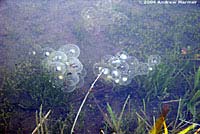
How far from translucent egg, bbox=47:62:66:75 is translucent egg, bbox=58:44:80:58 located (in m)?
0.27

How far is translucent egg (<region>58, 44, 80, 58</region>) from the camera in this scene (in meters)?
3.61

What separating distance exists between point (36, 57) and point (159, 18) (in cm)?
192

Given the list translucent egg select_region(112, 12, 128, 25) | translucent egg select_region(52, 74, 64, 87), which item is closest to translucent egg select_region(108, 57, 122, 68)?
translucent egg select_region(52, 74, 64, 87)

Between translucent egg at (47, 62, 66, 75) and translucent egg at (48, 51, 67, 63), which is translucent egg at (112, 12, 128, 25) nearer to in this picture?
translucent egg at (48, 51, 67, 63)

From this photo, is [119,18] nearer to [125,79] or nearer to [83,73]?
[83,73]

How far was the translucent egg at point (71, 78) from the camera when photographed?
3215mm

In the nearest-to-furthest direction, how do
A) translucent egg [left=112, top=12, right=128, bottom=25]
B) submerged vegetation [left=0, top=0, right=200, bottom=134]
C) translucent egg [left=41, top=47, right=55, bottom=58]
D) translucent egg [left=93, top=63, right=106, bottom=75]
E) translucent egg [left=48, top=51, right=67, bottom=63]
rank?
submerged vegetation [left=0, top=0, right=200, bottom=134] → translucent egg [left=48, top=51, right=67, bottom=63] → translucent egg [left=93, top=63, right=106, bottom=75] → translucent egg [left=41, top=47, right=55, bottom=58] → translucent egg [left=112, top=12, right=128, bottom=25]

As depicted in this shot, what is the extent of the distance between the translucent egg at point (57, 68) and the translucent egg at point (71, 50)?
0.27 m

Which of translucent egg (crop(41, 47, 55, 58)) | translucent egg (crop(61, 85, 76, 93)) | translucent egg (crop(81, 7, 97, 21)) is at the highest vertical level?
translucent egg (crop(81, 7, 97, 21))

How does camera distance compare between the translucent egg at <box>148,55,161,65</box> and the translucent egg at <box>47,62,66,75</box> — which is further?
the translucent egg at <box>148,55,161,65</box>

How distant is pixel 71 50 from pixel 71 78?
63cm

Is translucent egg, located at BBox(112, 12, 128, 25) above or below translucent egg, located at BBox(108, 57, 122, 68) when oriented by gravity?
above

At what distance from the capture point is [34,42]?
4.10 metres

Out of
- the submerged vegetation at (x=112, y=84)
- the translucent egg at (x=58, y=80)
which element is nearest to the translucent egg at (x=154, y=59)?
the submerged vegetation at (x=112, y=84)
